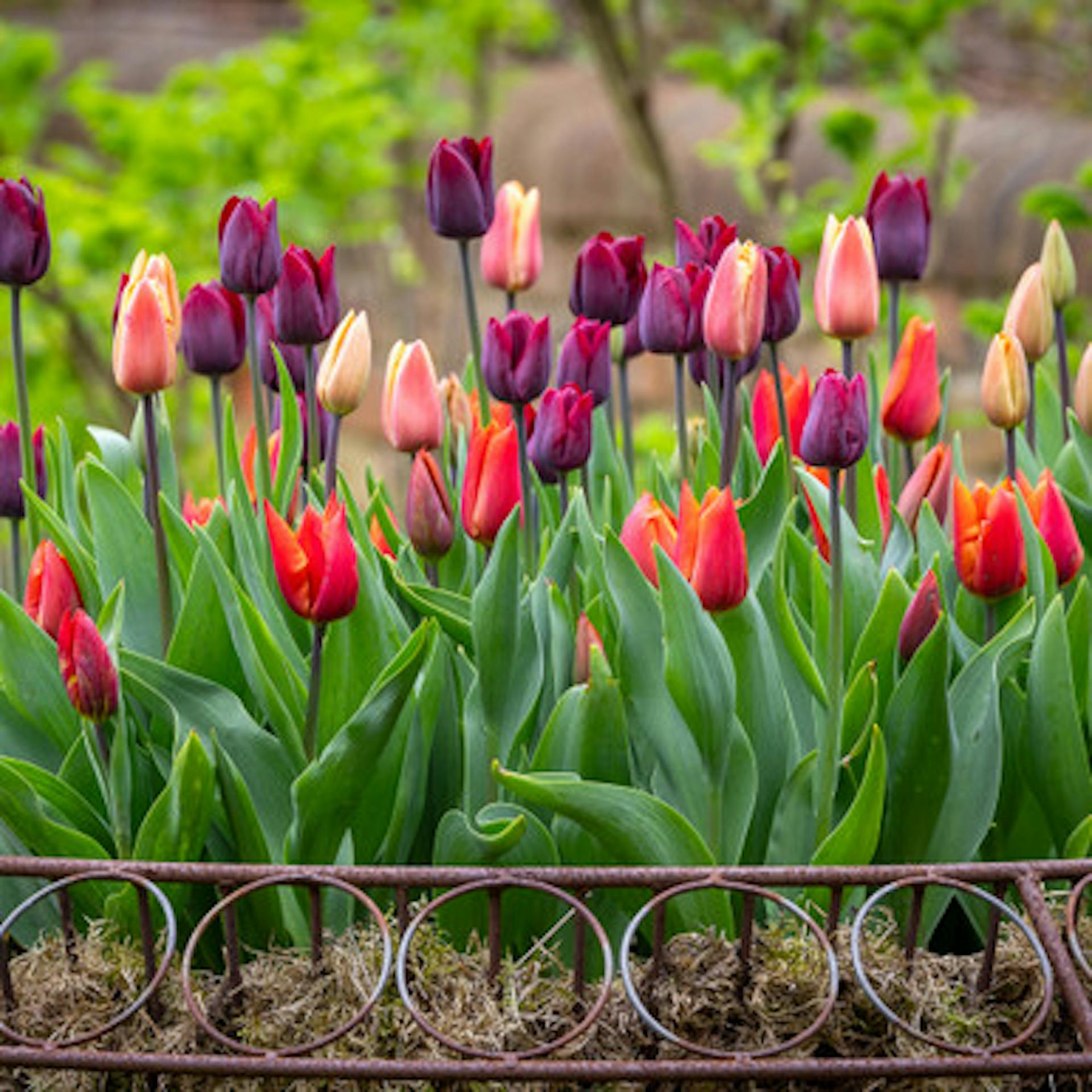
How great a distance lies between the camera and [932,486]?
1.39m

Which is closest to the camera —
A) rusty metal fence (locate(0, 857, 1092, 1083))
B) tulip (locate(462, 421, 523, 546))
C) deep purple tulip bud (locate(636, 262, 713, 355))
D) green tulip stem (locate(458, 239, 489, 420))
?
rusty metal fence (locate(0, 857, 1092, 1083))

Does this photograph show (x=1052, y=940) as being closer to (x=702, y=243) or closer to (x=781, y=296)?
→ (x=781, y=296)

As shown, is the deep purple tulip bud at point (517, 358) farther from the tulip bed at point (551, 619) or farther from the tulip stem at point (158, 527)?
the tulip stem at point (158, 527)

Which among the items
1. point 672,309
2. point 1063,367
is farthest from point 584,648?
point 1063,367

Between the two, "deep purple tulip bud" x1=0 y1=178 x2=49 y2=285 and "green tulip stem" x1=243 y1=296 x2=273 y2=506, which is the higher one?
"deep purple tulip bud" x1=0 y1=178 x2=49 y2=285

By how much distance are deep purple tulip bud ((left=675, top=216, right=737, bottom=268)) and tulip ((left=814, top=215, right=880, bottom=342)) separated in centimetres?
10

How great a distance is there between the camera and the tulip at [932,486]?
1387 mm

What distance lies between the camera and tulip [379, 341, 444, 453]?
129 centimetres

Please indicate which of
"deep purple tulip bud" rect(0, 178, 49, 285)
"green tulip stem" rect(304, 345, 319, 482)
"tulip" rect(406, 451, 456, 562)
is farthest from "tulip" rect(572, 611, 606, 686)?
"deep purple tulip bud" rect(0, 178, 49, 285)

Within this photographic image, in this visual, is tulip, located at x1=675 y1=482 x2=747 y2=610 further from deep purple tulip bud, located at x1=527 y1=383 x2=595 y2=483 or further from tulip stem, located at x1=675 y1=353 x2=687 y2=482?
tulip stem, located at x1=675 y1=353 x2=687 y2=482

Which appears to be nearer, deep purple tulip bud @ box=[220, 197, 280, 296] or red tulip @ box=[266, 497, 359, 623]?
red tulip @ box=[266, 497, 359, 623]

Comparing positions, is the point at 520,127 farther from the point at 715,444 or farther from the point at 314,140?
the point at 715,444

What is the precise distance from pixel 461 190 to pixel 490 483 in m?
0.26

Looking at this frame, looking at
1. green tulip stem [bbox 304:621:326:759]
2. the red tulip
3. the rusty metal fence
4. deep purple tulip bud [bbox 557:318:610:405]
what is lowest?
the rusty metal fence
